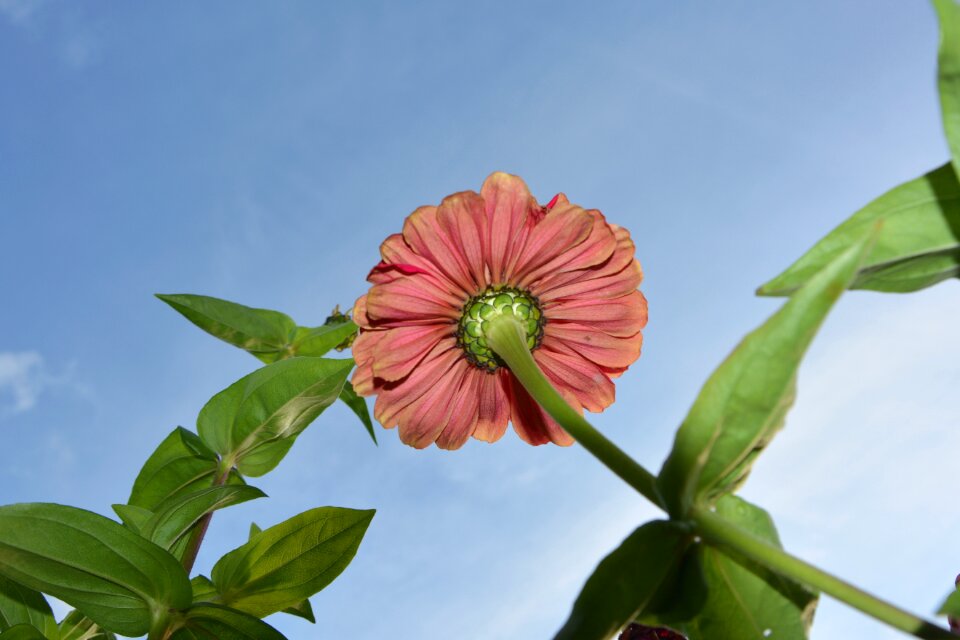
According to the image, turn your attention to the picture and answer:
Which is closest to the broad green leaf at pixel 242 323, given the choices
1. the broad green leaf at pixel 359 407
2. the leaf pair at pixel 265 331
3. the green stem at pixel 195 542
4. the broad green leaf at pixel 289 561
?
the leaf pair at pixel 265 331

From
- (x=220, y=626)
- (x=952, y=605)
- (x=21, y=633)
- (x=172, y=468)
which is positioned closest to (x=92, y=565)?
(x=21, y=633)

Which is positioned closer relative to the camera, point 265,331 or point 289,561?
point 289,561

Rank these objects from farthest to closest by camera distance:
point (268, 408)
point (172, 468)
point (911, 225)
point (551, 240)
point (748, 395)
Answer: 1. point (172, 468)
2. point (268, 408)
3. point (551, 240)
4. point (911, 225)
5. point (748, 395)

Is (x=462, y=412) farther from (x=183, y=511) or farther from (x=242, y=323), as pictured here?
(x=242, y=323)

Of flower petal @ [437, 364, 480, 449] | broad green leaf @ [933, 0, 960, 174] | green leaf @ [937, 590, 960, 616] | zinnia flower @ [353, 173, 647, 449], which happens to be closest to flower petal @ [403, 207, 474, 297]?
zinnia flower @ [353, 173, 647, 449]

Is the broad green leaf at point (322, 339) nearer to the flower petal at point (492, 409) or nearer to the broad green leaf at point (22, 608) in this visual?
the flower petal at point (492, 409)

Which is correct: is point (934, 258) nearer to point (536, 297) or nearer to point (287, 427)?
point (536, 297)

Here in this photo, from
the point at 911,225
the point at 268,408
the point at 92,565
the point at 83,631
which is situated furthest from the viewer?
the point at 268,408
